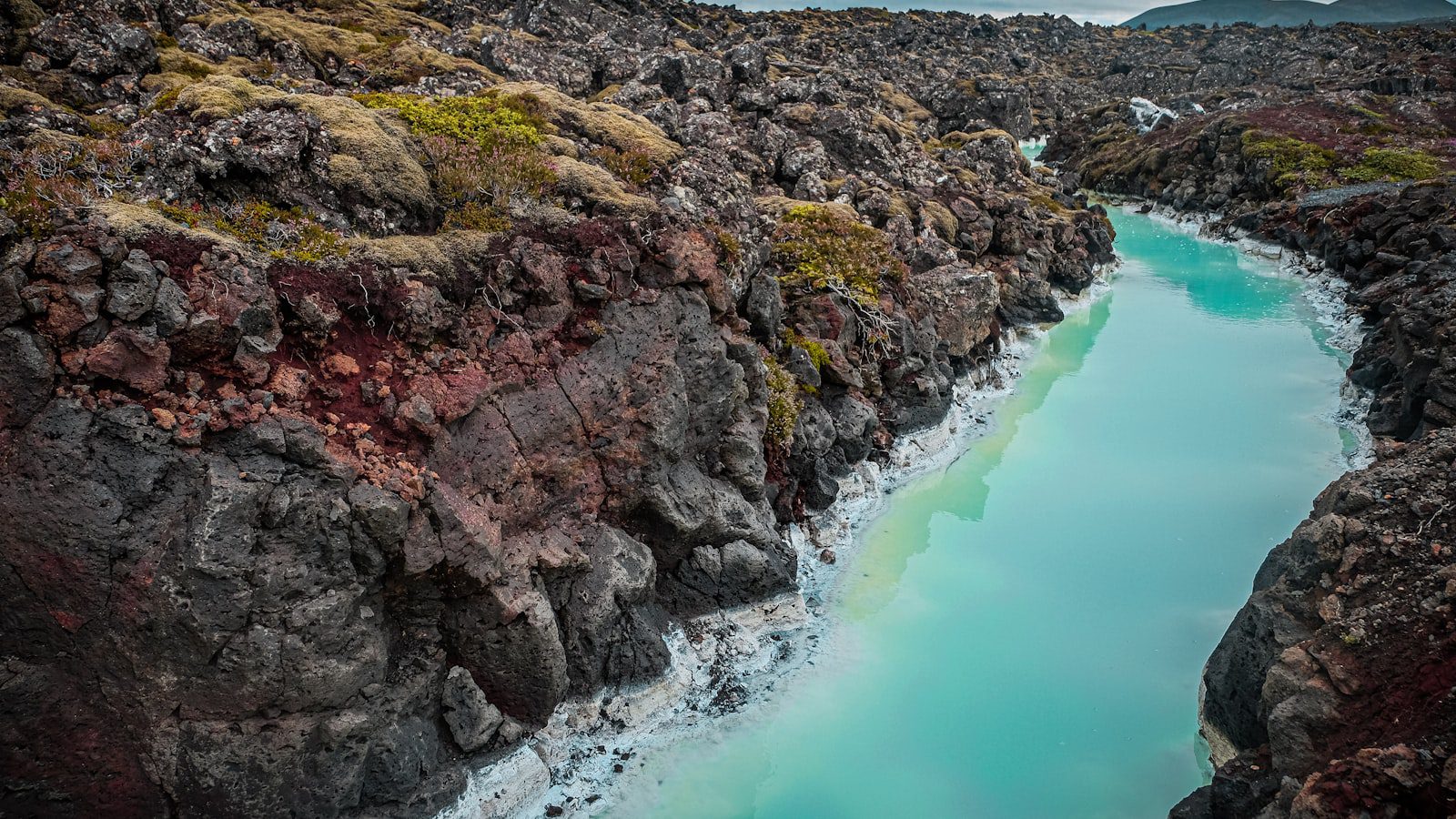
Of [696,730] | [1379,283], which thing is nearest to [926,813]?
[696,730]

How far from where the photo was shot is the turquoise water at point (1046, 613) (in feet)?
42.8

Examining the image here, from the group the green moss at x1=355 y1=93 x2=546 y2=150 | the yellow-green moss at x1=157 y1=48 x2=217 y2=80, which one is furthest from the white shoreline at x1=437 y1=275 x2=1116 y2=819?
the yellow-green moss at x1=157 y1=48 x2=217 y2=80

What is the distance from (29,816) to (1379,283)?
4855 centimetres

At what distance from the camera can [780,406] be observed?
1825cm

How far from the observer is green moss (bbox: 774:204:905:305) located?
22.0 metres

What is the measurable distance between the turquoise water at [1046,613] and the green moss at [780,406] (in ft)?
11.6

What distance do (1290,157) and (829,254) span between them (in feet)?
185

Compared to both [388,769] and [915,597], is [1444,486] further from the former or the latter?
Answer: [388,769]

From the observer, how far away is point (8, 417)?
9.19 metres

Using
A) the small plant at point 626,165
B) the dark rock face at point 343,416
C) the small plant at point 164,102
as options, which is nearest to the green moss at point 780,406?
the dark rock face at point 343,416

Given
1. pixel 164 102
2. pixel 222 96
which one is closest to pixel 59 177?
pixel 222 96

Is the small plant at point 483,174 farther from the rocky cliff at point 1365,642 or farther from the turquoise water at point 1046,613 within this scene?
the rocky cliff at point 1365,642

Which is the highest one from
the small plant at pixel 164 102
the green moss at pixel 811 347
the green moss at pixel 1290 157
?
the green moss at pixel 1290 157

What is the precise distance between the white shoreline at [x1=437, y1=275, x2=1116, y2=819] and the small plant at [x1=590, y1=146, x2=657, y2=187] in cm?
924
